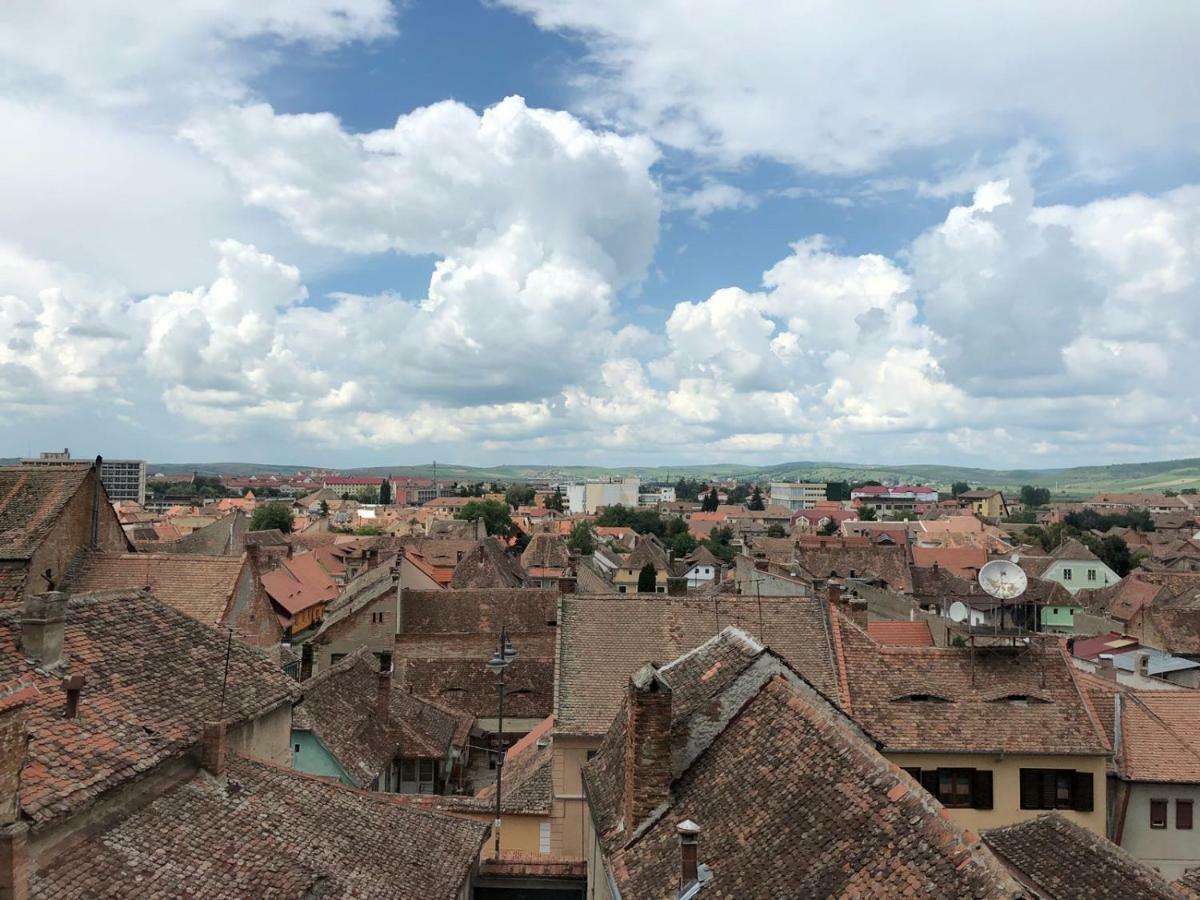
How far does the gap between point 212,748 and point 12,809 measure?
14.4ft

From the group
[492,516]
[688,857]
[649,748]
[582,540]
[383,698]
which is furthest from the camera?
[492,516]

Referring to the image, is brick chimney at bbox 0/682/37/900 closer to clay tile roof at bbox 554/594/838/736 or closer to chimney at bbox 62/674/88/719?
chimney at bbox 62/674/88/719

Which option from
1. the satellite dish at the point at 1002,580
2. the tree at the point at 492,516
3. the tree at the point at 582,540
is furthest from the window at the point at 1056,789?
the tree at the point at 492,516

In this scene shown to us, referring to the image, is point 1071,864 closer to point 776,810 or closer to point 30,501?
point 776,810

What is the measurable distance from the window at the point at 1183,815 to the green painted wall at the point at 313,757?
24.6 m

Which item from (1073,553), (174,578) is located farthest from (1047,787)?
(1073,553)

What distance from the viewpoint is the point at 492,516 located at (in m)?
138

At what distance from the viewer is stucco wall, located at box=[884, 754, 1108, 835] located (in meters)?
23.4

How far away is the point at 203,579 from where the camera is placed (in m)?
26.2

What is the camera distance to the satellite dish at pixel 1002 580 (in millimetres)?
27000

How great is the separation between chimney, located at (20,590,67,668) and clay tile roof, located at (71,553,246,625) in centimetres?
1258

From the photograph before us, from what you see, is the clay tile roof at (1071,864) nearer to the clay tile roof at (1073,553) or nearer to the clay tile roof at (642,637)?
the clay tile roof at (642,637)

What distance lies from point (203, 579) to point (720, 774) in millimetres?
19029

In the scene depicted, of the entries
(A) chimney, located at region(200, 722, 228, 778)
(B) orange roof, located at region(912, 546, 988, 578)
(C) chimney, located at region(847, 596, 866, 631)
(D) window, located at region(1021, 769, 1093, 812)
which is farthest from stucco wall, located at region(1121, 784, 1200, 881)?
(B) orange roof, located at region(912, 546, 988, 578)
